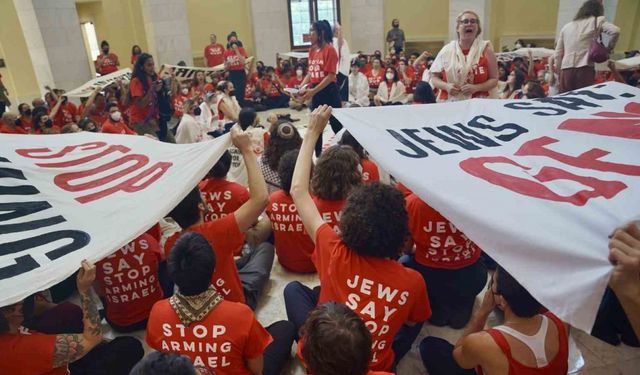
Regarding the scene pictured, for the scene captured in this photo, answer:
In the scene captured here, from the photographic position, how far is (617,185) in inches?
65.0

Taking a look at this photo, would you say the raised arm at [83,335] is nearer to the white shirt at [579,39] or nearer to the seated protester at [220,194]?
the seated protester at [220,194]

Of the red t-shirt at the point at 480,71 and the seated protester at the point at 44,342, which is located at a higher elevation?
the red t-shirt at the point at 480,71

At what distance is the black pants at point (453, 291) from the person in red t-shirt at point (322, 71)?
9.63 feet

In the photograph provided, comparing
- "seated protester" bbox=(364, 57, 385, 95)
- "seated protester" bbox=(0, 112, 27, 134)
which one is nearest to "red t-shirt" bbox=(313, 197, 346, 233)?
"seated protester" bbox=(0, 112, 27, 134)

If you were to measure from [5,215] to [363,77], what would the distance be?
323 inches

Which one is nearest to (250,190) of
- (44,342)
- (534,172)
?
(44,342)

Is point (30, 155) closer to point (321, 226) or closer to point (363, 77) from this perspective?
point (321, 226)

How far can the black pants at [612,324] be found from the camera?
2.24 metres

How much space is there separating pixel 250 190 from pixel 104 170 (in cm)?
88

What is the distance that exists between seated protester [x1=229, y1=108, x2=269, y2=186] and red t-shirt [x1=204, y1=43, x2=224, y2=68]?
300 inches

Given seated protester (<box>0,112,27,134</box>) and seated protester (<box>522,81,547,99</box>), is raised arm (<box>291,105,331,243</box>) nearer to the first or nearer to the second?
seated protester (<box>522,81,547,99</box>)

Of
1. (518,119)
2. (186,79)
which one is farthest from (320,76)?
(186,79)

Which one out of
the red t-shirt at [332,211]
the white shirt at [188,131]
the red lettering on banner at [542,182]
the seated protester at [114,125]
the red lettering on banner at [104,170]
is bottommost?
the white shirt at [188,131]

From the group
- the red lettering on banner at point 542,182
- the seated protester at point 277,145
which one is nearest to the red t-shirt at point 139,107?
the seated protester at point 277,145
